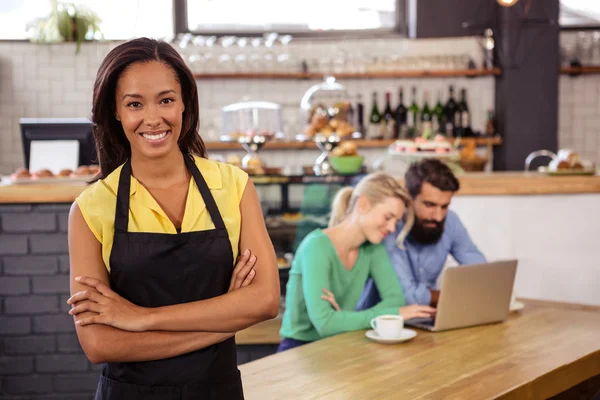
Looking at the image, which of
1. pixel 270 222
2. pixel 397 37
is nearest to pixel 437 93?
pixel 397 37

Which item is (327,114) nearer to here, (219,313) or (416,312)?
(416,312)

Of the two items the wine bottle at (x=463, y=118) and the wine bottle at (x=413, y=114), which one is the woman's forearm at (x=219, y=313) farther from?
the wine bottle at (x=463, y=118)

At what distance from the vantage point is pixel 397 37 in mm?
6586

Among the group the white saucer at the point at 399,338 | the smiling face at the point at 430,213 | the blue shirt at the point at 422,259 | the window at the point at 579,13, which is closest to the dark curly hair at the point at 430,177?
the smiling face at the point at 430,213

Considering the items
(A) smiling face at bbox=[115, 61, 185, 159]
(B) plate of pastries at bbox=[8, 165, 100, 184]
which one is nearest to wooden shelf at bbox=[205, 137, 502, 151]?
(B) plate of pastries at bbox=[8, 165, 100, 184]

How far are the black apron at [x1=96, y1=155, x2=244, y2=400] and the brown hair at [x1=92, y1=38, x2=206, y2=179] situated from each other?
0.13 metres

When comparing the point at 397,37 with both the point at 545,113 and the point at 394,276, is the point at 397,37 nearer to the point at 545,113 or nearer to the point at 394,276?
the point at 545,113

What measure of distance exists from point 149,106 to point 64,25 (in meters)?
4.78

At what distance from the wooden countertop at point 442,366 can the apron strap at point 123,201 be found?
1.81 feet

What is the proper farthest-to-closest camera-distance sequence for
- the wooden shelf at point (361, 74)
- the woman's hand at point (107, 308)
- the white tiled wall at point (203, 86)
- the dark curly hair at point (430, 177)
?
1. the wooden shelf at point (361, 74)
2. the white tiled wall at point (203, 86)
3. the dark curly hair at point (430, 177)
4. the woman's hand at point (107, 308)

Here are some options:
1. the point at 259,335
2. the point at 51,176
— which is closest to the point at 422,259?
the point at 259,335

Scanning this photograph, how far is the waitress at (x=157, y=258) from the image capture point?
149 centimetres

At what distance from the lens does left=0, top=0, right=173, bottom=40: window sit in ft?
20.8

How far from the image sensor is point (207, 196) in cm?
157
